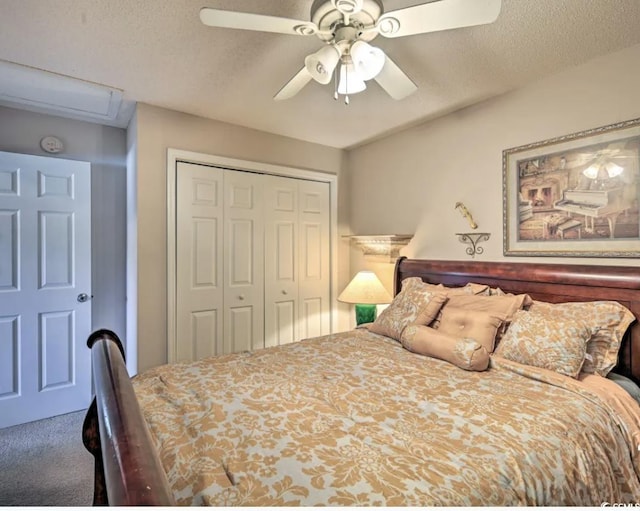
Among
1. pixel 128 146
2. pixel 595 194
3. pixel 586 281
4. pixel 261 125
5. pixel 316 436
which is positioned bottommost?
pixel 316 436

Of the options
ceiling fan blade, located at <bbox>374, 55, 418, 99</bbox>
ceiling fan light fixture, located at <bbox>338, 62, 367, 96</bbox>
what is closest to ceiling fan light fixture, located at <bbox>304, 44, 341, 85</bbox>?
ceiling fan light fixture, located at <bbox>338, 62, 367, 96</bbox>

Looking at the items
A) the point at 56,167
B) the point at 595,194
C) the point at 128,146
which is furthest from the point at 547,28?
the point at 56,167

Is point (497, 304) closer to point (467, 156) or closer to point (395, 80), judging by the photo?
point (467, 156)

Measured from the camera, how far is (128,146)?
2.96 metres

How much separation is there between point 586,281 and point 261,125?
2639 millimetres

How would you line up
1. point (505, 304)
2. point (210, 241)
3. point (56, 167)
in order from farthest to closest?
point (210, 241)
point (56, 167)
point (505, 304)

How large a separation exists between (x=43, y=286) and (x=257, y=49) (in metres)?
2.44

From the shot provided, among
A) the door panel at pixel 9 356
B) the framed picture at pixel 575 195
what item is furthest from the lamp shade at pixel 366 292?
the door panel at pixel 9 356

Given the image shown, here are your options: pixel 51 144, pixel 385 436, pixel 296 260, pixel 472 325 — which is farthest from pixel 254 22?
pixel 51 144

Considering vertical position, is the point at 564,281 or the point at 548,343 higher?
the point at 564,281

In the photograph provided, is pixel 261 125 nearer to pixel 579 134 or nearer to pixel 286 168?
pixel 286 168

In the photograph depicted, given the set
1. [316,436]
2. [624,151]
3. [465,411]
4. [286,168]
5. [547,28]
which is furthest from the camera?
[286,168]

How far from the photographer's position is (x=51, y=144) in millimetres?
2746

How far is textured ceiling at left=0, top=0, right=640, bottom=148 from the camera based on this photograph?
1542 millimetres
